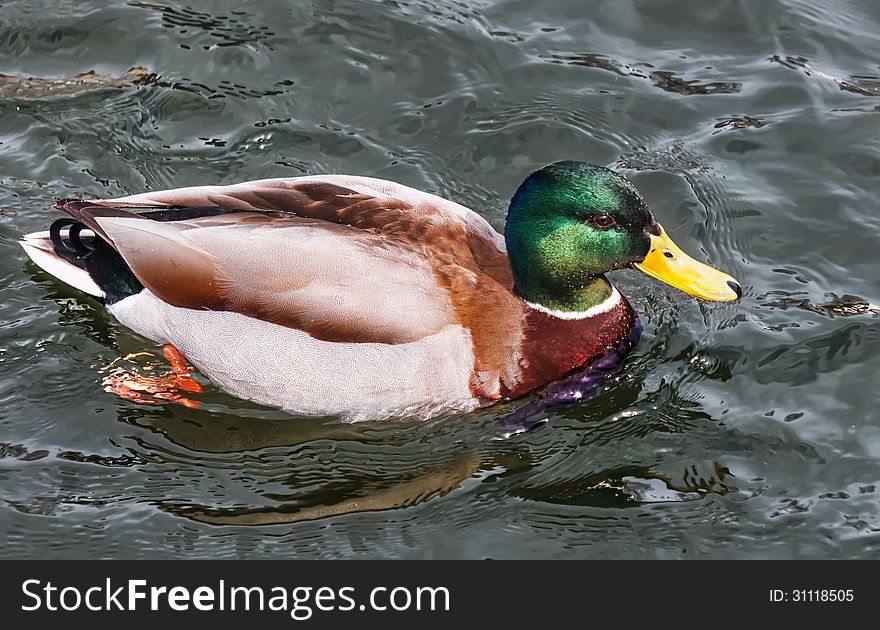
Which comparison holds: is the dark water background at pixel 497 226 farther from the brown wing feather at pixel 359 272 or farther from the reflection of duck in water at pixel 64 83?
the brown wing feather at pixel 359 272

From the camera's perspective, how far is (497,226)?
7.83 meters

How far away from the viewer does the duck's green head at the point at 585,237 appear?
632 cm

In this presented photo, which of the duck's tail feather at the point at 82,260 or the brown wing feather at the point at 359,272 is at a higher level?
the brown wing feather at the point at 359,272

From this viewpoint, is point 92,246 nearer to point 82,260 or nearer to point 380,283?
point 82,260

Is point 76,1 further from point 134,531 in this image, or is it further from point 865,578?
point 865,578

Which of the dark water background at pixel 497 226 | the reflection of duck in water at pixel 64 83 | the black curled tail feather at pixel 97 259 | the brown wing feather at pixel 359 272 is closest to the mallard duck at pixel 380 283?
the brown wing feather at pixel 359 272

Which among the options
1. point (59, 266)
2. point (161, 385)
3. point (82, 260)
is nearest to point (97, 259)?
point (82, 260)

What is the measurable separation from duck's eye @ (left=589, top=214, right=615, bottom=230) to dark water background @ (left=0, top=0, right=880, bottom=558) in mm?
931

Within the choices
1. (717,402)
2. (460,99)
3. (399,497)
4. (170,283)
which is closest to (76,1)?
(460,99)

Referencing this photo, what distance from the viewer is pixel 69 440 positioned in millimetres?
6414

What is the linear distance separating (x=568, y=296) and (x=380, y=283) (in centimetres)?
110

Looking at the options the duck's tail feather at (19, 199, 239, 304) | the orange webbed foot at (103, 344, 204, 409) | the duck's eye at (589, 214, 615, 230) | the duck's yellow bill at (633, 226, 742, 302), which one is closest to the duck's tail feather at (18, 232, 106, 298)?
the duck's tail feather at (19, 199, 239, 304)

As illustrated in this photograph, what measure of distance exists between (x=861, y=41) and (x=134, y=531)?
6199mm

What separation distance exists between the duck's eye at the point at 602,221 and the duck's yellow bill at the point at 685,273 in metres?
0.25
